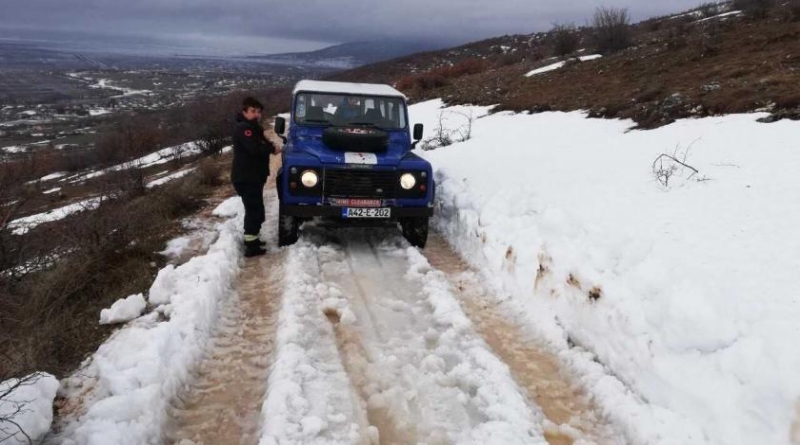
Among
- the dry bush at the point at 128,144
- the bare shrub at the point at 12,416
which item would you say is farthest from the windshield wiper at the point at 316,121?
the dry bush at the point at 128,144

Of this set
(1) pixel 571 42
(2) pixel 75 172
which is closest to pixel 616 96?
(1) pixel 571 42

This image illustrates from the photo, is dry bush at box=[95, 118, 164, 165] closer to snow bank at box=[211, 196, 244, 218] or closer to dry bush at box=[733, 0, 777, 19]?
snow bank at box=[211, 196, 244, 218]

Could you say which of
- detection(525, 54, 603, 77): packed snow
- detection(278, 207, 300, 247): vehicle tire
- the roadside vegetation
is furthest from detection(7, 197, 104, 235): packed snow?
detection(525, 54, 603, 77): packed snow

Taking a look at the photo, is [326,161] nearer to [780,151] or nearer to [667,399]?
[667,399]

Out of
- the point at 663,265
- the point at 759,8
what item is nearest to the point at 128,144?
the point at 663,265

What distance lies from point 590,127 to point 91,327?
8.61 metres

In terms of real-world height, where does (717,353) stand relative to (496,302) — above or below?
above

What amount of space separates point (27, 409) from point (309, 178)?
392 cm

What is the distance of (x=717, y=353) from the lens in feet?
10.5

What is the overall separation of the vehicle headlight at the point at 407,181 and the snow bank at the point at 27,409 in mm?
4257

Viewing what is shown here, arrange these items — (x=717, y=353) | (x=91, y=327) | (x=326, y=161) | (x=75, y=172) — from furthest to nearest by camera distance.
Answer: (x=75, y=172) < (x=326, y=161) < (x=91, y=327) < (x=717, y=353)

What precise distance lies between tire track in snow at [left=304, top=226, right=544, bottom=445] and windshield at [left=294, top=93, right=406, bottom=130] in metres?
2.34

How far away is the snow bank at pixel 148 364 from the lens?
298 centimetres

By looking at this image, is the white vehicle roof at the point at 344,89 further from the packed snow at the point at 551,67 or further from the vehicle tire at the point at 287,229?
the packed snow at the point at 551,67
